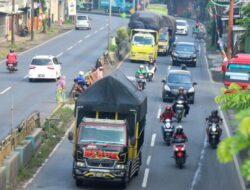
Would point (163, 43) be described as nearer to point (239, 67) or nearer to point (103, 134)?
point (239, 67)

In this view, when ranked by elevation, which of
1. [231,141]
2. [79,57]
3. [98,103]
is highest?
[231,141]

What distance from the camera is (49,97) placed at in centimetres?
4125

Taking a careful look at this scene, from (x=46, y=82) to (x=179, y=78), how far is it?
8186 millimetres

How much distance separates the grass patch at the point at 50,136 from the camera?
24.5 meters

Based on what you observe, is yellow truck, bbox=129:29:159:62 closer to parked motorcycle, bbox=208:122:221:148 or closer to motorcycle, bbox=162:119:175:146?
motorcycle, bbox=162:119:175:146

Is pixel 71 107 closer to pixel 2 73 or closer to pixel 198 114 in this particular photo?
pixel 198 114

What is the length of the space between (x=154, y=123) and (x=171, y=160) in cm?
813

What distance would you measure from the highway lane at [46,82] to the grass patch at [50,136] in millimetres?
949

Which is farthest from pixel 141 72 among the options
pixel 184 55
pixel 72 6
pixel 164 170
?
pixel 72 6

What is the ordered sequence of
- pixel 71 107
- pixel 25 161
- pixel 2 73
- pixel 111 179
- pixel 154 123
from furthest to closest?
pixel 2 73 < pixel 71 107 < pixel 154 123 < pixel 25 161 < pixel 111 179

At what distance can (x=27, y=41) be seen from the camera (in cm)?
7538

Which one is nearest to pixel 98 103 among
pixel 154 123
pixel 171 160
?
pixel 171 160

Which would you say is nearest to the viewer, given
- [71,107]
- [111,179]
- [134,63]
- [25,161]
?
[111,179]

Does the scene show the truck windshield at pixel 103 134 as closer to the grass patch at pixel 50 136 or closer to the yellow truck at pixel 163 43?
the grass patch at pixel 50 136
